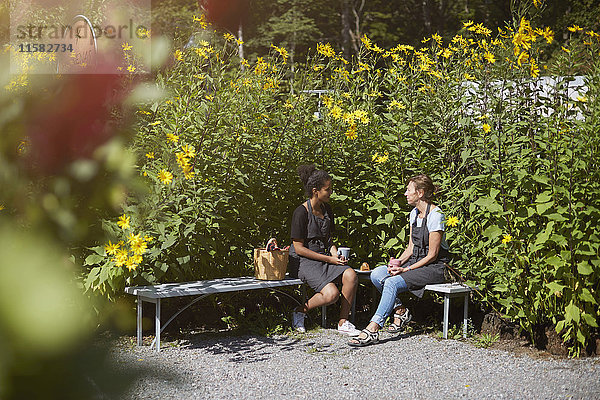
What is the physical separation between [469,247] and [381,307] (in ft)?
2.55

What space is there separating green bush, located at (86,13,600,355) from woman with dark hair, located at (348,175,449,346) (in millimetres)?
116

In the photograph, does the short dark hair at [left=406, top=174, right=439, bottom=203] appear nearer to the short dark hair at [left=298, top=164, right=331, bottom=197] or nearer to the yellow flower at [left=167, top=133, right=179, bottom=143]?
the short dark hair at [left=298, top=164, right=331, bottom=197]

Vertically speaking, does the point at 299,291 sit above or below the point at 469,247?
below

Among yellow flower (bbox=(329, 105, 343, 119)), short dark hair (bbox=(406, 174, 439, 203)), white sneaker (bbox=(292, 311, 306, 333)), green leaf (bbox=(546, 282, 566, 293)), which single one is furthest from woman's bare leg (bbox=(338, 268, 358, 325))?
green leaf (bbox=(546, 282, 566, 293))

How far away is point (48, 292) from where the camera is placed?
2.02 ft

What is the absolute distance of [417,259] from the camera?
5.44 m

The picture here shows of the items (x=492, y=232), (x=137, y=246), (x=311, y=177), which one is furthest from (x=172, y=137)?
(x=492, y=232)

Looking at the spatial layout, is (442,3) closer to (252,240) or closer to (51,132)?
(252,240)

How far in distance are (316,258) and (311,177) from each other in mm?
627

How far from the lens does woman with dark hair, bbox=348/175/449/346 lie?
519cm

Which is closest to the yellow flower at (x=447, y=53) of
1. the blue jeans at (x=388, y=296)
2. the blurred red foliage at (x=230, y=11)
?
the blue jeans at (x=388, y=296)

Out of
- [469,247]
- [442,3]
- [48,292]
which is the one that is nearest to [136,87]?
[48,292]

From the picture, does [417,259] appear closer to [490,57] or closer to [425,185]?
[425,185]

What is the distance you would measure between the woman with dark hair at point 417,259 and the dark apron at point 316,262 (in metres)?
0.40
